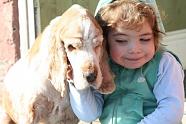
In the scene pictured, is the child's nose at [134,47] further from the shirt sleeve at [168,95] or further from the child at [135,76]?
the shirt sleeve at [168,95]

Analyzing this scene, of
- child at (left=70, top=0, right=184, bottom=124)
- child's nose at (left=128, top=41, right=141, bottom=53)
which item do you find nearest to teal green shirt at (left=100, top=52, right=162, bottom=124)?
child at (left=70, top=0, right=184, bottom=124)

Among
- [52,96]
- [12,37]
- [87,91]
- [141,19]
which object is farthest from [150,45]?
[12,37]

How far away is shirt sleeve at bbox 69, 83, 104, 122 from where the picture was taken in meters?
2.22

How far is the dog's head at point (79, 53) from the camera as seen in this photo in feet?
6.44

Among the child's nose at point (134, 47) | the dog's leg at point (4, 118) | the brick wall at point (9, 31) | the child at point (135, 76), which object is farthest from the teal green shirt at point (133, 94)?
the brick wall at point (9, 31)

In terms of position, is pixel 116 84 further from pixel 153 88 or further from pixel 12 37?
pixel 12 37

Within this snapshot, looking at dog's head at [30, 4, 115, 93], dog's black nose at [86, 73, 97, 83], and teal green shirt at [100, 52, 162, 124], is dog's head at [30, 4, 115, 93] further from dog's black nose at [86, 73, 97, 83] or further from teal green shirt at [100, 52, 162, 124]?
teal green shirt at [100, 52, 162, 124]

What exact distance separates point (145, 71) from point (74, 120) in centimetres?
50

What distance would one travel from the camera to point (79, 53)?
6.45ft

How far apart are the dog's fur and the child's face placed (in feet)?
0.29

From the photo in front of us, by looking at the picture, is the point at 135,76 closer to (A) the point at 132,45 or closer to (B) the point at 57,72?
(A) the point at 132,45

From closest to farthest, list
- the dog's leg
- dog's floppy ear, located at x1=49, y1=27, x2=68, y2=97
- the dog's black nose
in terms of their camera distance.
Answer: the dog's black nose → dog's floppy ear, located at x1=49, y1=27, x2=68, y2=97 → the dog's leg

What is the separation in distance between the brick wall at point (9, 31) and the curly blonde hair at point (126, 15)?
2.12 meters

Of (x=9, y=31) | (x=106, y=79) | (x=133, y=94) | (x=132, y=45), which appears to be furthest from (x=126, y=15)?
(x=9, y=31)
